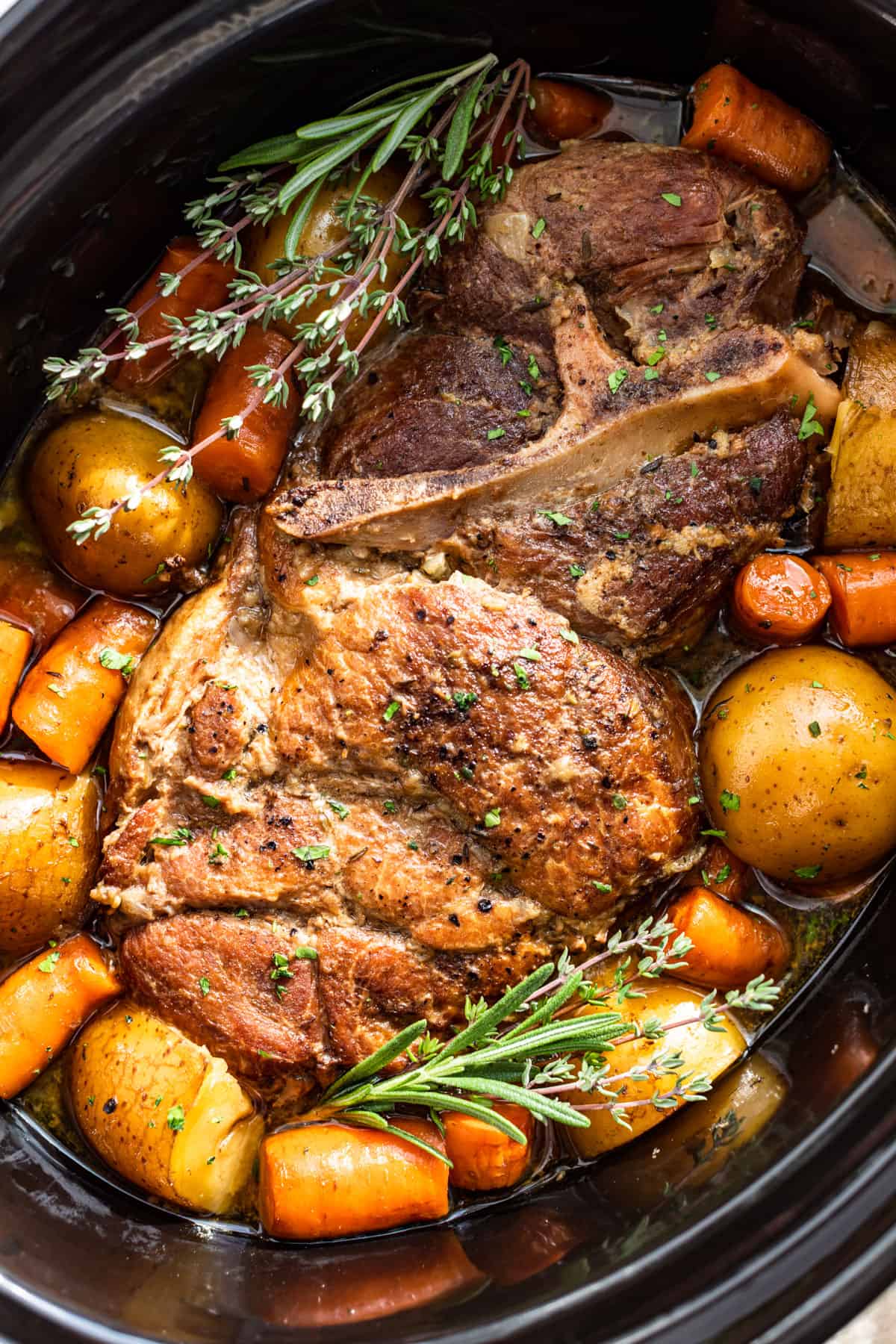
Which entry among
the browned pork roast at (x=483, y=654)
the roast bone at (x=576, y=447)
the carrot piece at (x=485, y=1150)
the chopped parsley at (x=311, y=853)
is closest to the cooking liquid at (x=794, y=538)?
the carrot piece at (x=485, y=1150)

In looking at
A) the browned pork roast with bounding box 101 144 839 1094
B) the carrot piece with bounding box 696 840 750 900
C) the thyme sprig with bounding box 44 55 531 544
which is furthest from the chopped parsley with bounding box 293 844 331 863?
the carrot piece with bounding box 696 840 750 900

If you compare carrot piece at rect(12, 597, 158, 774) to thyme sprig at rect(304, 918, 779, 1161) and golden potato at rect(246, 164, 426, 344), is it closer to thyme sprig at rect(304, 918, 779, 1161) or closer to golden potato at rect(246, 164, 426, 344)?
golden potato at rect(246, 164, 426, 344)

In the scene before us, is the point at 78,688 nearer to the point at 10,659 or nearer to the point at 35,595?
the point at 10,659

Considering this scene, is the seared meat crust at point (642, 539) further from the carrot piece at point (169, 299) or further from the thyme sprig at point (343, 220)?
the carrot piece at point (169, 299)

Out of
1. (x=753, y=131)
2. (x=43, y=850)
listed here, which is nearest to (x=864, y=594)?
(x=753, y=131)

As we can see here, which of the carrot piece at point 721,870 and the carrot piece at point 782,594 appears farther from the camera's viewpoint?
the carrot piece at point 721,870

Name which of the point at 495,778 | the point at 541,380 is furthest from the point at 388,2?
the point at 495,778

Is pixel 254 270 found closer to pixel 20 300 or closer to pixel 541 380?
pixel 20 300
